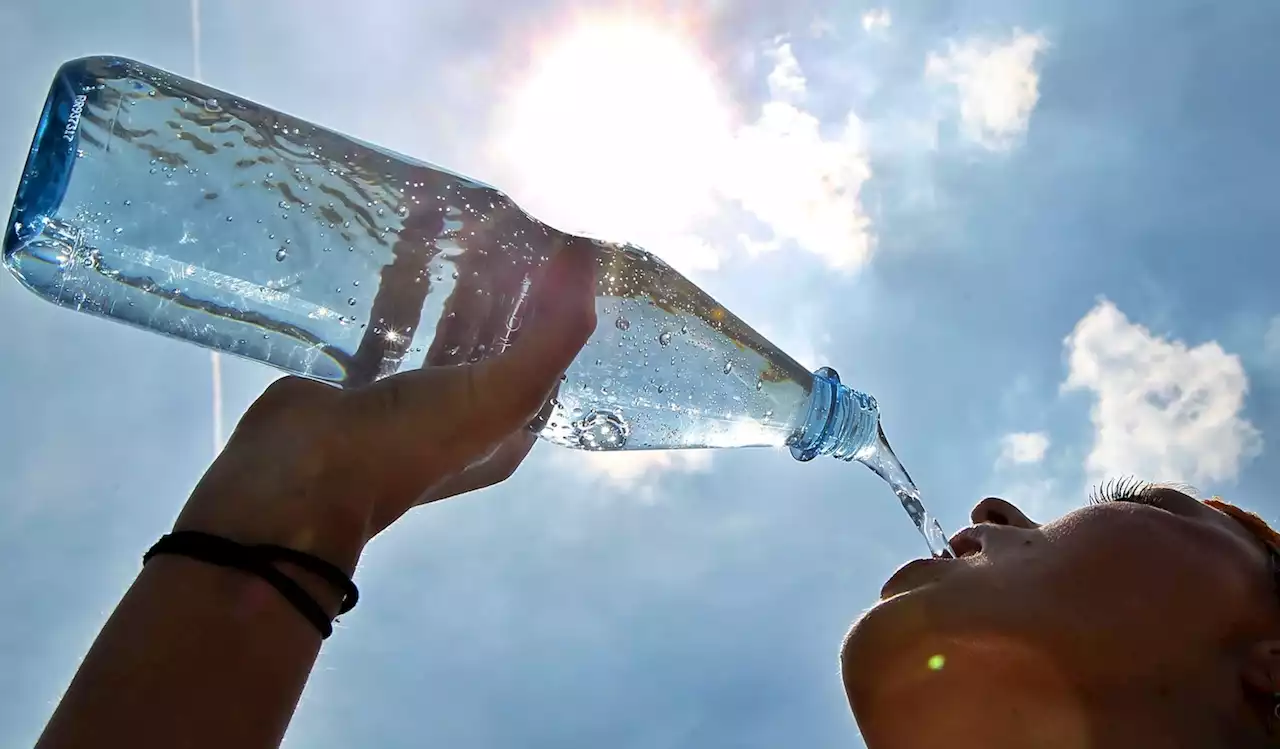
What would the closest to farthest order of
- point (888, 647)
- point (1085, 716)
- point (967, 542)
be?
1. point (1085, 716)
2. point (888, 647)
3. point (967, 542)

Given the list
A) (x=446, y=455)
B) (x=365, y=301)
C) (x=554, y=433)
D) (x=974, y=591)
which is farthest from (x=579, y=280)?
(x=974, y=591)

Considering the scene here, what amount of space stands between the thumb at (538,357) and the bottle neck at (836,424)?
104 cm

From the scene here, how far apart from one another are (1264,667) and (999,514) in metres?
0.65

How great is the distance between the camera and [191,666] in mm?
958

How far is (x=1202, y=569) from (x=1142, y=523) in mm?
152

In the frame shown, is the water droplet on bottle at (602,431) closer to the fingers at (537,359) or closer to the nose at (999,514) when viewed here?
the fingers at (537,359)

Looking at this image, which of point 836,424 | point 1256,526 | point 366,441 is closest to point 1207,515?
point 1256,526

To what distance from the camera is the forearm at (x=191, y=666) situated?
0.90 meters

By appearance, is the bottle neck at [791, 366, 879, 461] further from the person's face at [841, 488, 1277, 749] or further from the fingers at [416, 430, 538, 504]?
the fingers at [416, 430, 538, 504]

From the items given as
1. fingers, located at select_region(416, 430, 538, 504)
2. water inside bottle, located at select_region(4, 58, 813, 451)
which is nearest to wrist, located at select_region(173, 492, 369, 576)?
fingers, located at select_region(416, 430, 538, 504)

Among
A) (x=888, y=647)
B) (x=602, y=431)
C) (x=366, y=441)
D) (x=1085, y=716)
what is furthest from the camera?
(x=602, y=431)

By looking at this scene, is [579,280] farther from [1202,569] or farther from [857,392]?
[1202,569]

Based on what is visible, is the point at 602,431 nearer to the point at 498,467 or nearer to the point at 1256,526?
the point at 498,467

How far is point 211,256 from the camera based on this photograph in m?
2.16
